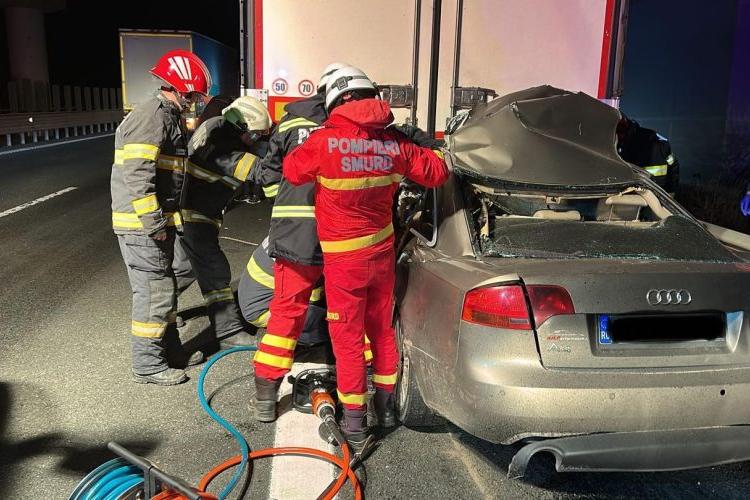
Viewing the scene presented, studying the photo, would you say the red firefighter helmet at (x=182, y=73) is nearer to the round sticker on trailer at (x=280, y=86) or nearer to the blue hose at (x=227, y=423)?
the round sticker on trailer at (x=280, y=86)

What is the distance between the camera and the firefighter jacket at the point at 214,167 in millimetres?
4270

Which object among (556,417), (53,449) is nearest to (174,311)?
(53,449)

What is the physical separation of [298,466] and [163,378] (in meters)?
1.31

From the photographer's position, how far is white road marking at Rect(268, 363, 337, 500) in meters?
2.94

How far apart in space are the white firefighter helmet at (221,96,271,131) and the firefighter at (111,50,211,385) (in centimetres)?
26

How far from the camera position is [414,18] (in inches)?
210

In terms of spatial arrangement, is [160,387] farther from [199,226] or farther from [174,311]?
[199,226]

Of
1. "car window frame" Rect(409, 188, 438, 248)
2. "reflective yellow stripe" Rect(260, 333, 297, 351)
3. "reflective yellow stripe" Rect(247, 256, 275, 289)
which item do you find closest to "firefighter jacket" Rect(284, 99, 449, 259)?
"car window frame" Rect(409, 188, 438, 248)

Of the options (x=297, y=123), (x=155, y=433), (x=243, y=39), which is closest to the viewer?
(x=155, y=433)

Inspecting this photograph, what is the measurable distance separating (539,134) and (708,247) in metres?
1.06

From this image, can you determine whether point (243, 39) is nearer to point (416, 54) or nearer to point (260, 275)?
point (416, 54)

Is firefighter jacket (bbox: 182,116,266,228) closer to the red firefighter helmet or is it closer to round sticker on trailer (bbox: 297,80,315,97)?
the red firefighter helmet

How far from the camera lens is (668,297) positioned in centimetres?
268

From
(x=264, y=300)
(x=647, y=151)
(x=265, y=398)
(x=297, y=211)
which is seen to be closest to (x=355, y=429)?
A: (x=265, y=398)
